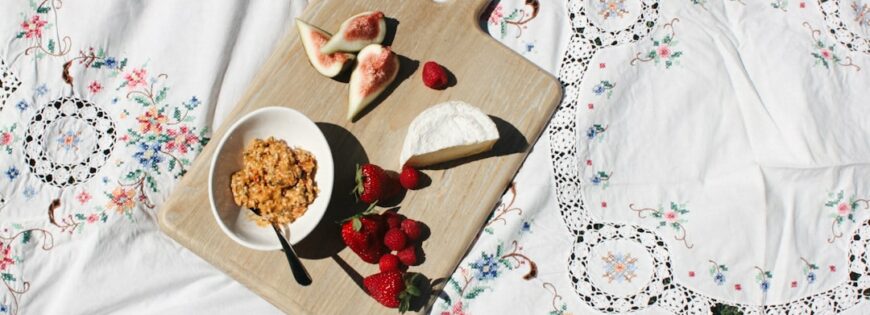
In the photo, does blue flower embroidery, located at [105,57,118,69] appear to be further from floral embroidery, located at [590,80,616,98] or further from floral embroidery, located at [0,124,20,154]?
floral embroidery, located at [590,80,616,98]

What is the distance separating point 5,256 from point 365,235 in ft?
3.34

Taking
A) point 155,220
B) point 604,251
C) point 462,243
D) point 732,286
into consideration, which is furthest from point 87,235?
point 732,286

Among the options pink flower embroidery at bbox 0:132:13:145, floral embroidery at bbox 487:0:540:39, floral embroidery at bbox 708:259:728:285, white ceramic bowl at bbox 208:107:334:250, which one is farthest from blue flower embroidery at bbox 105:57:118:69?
floral embroidery at bbox 708:259:728:285

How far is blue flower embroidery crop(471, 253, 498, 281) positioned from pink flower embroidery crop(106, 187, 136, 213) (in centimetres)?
100

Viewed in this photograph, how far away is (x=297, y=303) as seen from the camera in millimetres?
2025

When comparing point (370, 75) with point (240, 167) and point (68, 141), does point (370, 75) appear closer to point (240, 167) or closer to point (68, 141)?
point (240, 167)

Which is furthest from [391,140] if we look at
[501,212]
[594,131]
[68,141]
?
[68,141]

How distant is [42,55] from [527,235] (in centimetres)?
149

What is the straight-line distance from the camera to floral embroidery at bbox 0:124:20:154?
6.77 feet

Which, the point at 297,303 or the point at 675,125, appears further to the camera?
the point at 675,125

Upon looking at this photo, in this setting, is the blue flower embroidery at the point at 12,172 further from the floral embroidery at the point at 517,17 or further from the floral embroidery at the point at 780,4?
the floral embroidery at the point at 780,4

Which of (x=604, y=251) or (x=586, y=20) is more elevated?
(x=586, y=20)

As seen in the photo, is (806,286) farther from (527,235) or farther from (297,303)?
(297,303)

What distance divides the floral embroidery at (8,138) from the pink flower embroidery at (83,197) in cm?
22
